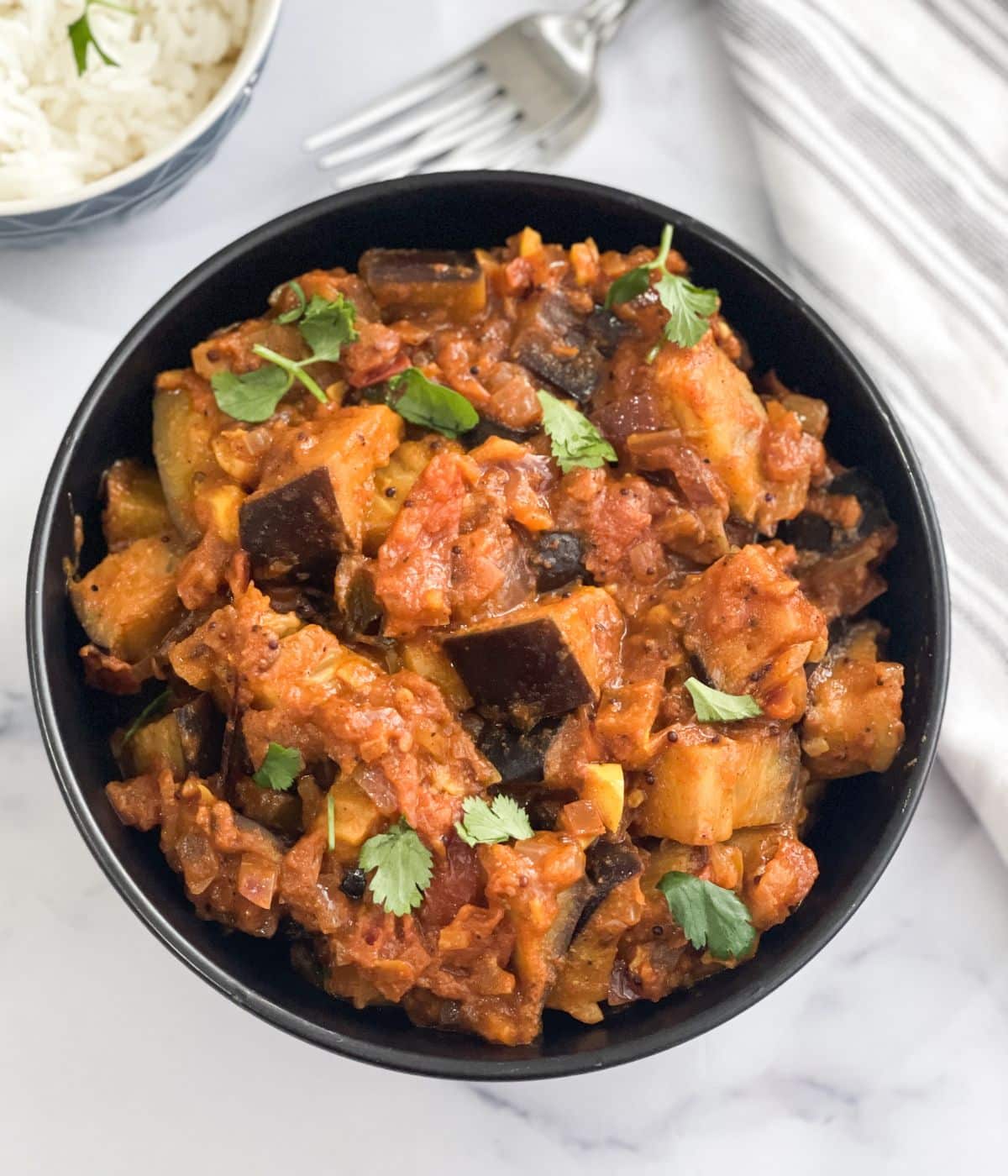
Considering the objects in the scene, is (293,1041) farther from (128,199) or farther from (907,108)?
(907,108)

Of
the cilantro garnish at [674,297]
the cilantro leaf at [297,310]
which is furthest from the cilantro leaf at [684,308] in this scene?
the cilantro leaf at [297,310]

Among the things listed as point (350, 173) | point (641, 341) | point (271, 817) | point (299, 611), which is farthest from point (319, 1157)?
point (350, 173)

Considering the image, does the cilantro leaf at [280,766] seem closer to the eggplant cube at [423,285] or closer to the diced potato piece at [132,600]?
the diced potato piece at [132,600]

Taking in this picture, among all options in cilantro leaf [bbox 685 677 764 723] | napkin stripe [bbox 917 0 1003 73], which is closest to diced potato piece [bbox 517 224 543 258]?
cilantro leaf [bbox 685 677 764 723]

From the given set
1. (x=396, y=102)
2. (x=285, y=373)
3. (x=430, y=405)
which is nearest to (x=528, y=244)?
(x=430, y=405)

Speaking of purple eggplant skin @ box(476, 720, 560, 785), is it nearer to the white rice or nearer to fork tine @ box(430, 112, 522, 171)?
fork tine @ box(430, 112, 522, 171)

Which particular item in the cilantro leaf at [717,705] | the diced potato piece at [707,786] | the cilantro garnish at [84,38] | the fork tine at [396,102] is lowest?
the diced potato piece at [707,786]
